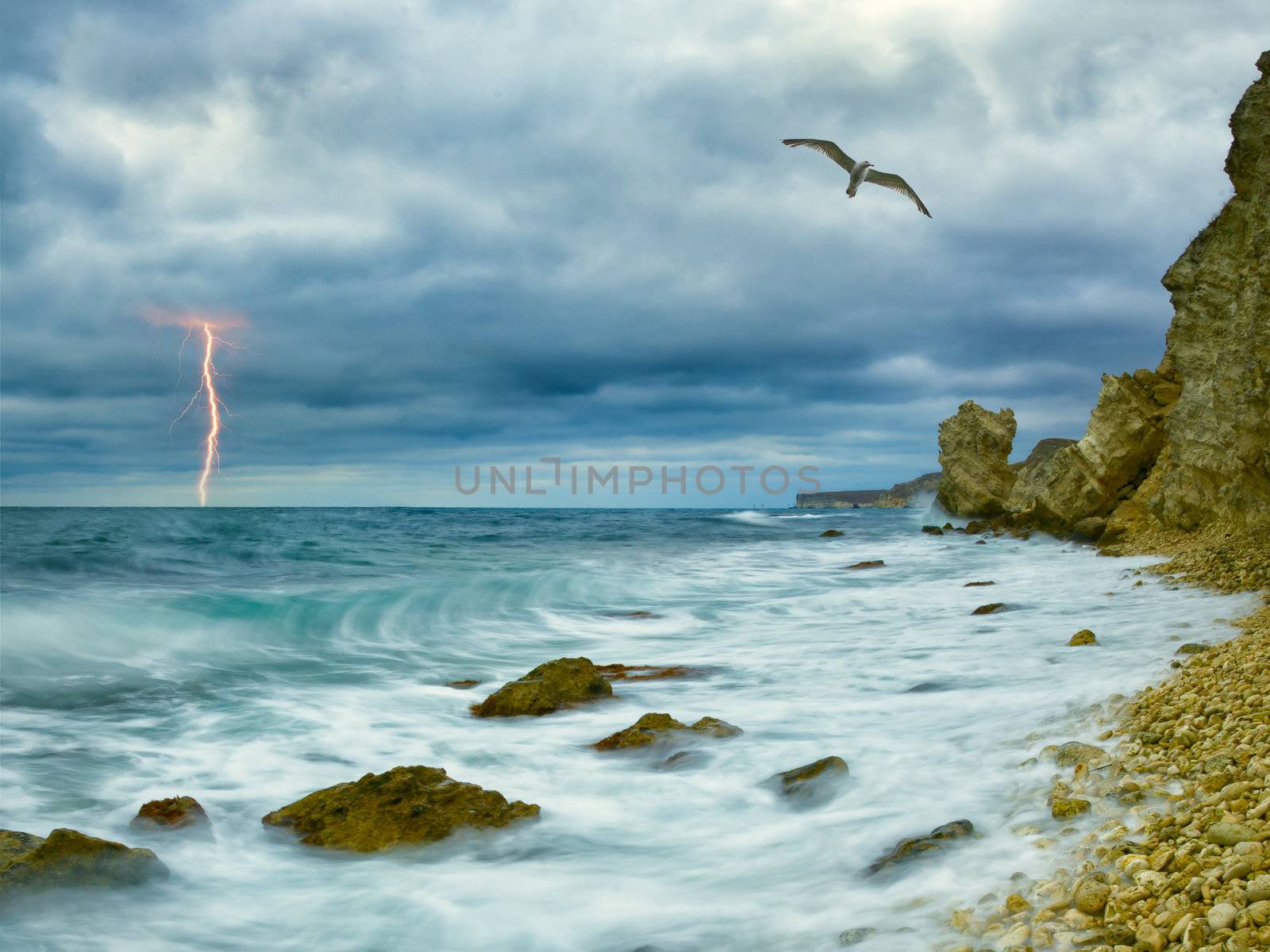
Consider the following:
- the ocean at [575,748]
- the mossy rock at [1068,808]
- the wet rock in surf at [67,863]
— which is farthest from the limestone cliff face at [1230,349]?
the wet rock in surf at [67,863]

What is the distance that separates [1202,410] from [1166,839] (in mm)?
13527

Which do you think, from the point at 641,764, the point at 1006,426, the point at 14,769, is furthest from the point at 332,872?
the point at 1006,426

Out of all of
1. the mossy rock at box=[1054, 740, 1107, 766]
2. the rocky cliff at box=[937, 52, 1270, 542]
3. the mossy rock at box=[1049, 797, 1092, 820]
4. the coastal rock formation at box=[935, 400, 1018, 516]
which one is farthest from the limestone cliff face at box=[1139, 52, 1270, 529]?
the coastal rock formation at box=[935, 400, 1018, 516]

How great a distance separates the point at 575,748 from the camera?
6859 mm

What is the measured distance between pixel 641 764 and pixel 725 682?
2.87m

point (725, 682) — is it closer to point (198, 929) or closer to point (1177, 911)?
point (198, 929)

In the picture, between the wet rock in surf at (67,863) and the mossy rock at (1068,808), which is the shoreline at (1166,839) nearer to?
the mossy rock at (1068,808)

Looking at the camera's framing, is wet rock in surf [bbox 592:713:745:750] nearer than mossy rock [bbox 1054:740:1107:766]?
No

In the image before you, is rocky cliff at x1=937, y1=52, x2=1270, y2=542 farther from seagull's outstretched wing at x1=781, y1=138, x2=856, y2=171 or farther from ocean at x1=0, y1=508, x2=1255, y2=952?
seagull's outstretched wing at x1=781, y1=138, x2=856, y2=171

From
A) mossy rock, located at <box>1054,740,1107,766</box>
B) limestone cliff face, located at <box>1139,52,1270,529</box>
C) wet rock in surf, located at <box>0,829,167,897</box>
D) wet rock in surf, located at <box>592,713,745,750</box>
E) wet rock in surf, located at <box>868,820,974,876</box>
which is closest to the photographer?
wet rock in surf, located at <box>868,820,974,876</box>

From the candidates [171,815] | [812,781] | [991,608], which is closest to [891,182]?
[991,608]

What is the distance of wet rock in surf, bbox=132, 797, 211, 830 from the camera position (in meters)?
5.53

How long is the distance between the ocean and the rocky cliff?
2245mm

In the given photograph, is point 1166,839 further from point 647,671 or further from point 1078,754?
point 647,671
